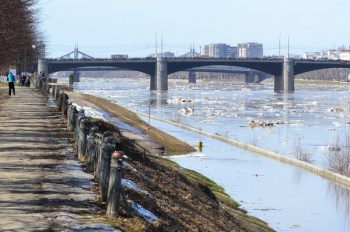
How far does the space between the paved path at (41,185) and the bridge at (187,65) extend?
5008 inches

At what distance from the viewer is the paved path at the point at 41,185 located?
1227 cm

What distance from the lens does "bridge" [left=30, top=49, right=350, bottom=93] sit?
15538 centimetres

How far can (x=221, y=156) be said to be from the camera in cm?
4631

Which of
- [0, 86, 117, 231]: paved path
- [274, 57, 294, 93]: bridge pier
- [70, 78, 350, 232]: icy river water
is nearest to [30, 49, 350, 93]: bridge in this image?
[274, 57, 294, 93]: bridge pier

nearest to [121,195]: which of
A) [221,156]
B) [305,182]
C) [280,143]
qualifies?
[305,182]

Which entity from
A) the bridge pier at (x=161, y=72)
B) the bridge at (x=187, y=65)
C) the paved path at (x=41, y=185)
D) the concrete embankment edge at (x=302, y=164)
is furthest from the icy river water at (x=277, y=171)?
the bridge pier at (x=161, y=72)

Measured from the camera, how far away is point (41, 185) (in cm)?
1570

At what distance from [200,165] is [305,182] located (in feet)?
23.4

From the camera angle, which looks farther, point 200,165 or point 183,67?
point 183,67

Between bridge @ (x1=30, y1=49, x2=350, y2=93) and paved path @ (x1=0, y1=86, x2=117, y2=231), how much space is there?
127 metres

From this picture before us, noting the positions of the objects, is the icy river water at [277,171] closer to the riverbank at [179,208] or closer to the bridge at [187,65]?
the riverbank at [179,208]

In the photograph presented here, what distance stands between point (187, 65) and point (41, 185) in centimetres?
14806

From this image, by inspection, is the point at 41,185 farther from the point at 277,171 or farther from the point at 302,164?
the point at 302,164

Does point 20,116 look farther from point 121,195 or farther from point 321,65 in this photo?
point 321,65
